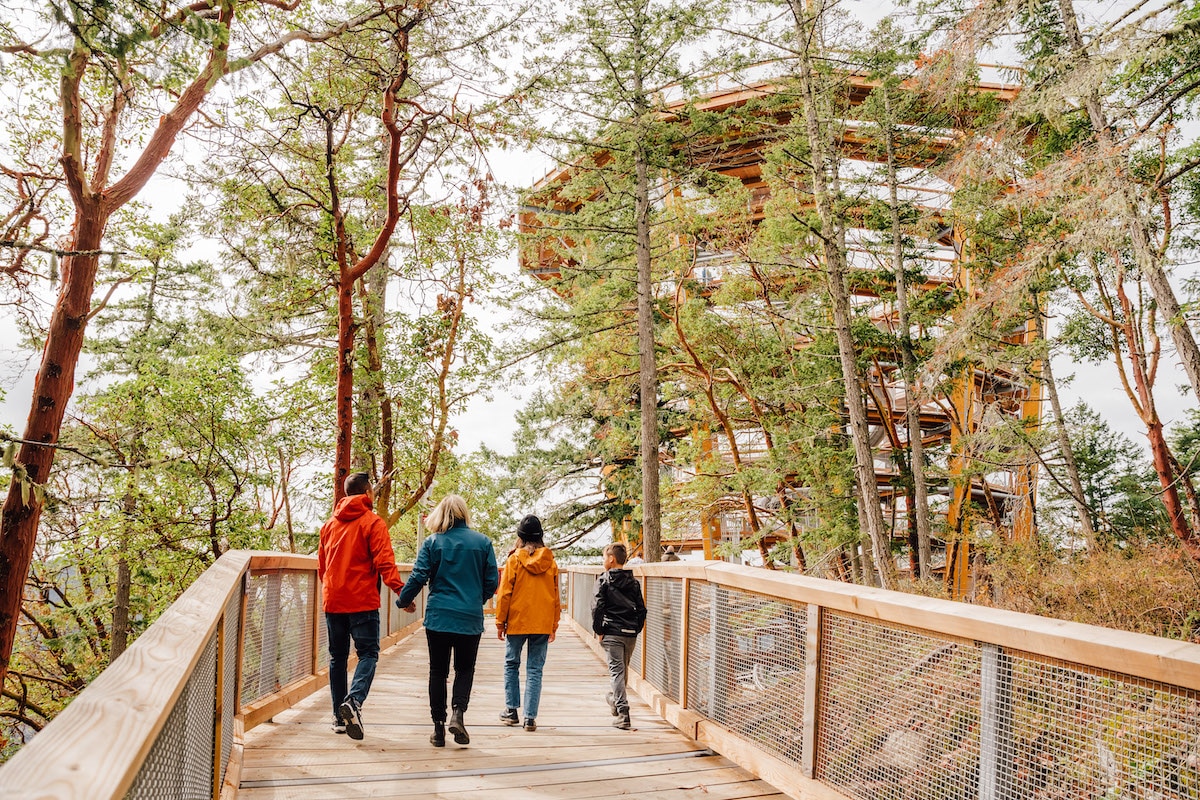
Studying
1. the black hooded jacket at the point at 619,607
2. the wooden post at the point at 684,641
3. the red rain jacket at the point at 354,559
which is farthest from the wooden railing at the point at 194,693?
the wooden post at the point at 684,641

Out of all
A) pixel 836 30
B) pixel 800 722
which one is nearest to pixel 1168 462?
pixel 836 30

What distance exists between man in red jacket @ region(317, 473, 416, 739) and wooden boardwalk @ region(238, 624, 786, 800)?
336 mm

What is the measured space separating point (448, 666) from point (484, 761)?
70cm

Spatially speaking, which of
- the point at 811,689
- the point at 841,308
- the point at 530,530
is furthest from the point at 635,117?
the point at 811,689

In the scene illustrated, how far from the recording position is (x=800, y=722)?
420 centimetres

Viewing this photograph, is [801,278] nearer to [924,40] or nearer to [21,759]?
[924,40]

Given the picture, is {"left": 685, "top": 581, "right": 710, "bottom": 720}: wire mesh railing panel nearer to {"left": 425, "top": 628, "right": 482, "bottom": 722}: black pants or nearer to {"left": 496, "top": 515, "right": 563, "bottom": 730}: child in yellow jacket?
{"left": 496, "top": 515, "right": 563, "bottom": 730}: child in yellow jacket

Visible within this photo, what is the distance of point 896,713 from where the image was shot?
3.53 meters

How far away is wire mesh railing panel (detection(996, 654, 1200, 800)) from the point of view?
2328mm

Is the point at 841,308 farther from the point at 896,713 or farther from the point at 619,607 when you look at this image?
the point at 896,713

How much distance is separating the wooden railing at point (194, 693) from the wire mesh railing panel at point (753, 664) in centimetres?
308

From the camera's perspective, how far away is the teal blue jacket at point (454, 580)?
16.8 feet

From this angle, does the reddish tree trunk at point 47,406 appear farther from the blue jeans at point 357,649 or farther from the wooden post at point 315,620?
the blue jeans at point 357,649

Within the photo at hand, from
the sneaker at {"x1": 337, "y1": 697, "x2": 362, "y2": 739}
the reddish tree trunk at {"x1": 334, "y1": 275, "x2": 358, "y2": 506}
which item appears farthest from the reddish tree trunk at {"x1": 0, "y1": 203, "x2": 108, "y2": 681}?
the sneaker at {"x1": 337, "y1": 697, "x2": 362, "y2": 739}
